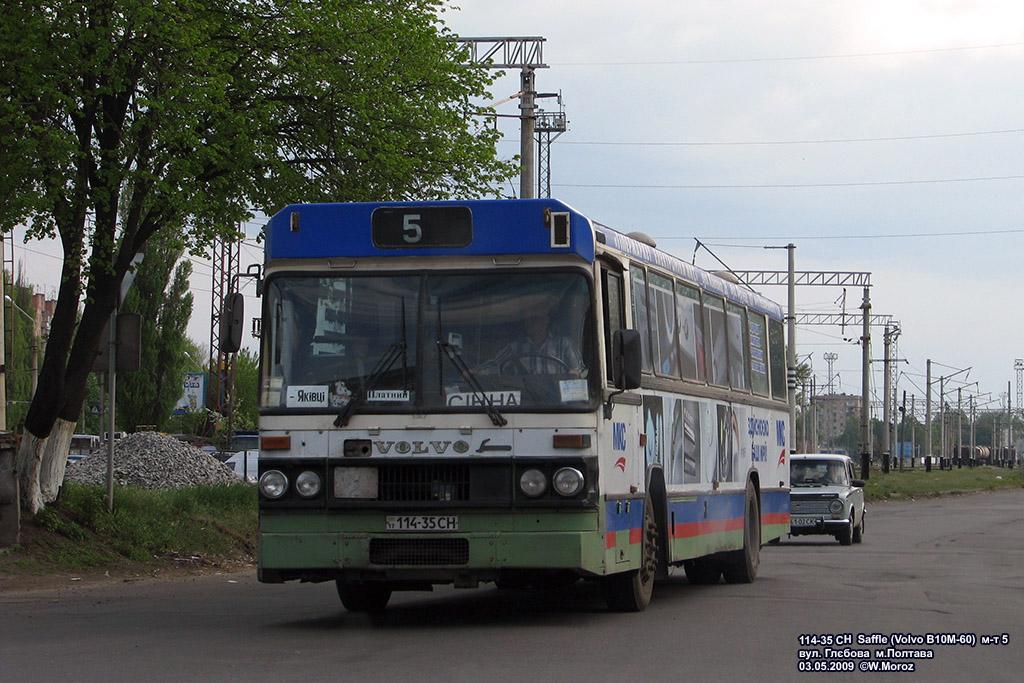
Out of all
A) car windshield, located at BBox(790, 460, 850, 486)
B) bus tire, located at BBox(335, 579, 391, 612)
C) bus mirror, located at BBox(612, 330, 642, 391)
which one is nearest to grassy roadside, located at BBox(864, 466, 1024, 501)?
car windshield, located at BBox(790, 460, 850, 486)

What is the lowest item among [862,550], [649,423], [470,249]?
[862,550]

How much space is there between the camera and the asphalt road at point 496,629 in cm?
1029

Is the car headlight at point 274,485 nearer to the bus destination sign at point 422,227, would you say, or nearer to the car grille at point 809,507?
the bus destination sign at point 422,227

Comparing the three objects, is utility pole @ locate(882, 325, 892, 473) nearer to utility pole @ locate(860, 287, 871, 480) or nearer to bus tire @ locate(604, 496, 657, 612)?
utility pole @ locate(860, 287, 871, 480)

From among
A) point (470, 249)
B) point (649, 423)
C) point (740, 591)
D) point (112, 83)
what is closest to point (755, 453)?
point (740, 591)

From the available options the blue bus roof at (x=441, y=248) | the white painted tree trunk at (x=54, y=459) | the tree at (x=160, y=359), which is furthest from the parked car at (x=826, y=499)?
the tree at (x=160, y=359)

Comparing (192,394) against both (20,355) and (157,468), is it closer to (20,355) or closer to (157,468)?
(20,355)

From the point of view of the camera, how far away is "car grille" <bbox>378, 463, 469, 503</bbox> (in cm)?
1242

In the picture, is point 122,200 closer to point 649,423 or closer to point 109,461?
point 109,461

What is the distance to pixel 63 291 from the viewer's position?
68.6 feet

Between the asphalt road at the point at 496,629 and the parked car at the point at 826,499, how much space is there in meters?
9.18

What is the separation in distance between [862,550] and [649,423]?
14.7 metres

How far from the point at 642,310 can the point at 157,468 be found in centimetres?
2169

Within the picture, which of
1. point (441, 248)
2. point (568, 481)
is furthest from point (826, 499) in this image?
point (441, 248)
